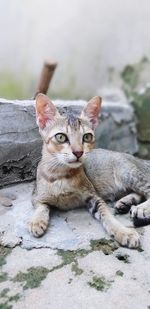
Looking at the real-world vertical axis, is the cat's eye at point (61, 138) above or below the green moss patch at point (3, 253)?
above

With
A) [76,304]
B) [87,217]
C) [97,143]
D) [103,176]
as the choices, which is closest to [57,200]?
[87,217]

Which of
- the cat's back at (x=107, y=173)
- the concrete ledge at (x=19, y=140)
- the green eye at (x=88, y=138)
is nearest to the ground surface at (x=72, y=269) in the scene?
the cat's back at (x=107, y=173)

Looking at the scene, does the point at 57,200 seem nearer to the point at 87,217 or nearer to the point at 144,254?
the point at 87,217

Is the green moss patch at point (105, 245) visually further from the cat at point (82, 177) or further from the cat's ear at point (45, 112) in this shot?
the cat's ear at point (45, 112)

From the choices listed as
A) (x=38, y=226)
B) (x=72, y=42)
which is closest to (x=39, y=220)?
(x=38, y=226)

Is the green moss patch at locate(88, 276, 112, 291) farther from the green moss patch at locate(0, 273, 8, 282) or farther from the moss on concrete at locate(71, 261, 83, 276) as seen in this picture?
the green moss patch at locate(0, 273, 8, 282)

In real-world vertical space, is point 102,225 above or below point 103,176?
below
